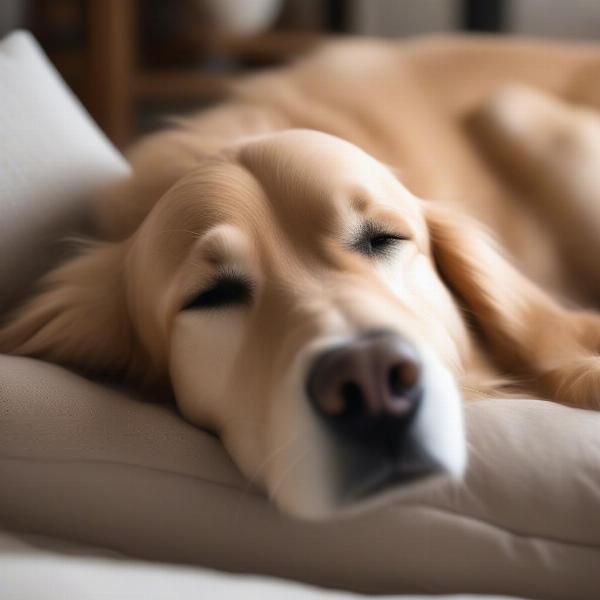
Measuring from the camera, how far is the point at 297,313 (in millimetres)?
1079

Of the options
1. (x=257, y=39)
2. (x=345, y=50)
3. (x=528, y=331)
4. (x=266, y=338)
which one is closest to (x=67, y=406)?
(x=266, y=338)

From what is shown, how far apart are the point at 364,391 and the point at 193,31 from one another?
11.4 feet

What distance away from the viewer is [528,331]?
1.46 metres

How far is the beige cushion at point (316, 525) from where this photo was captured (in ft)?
3.23

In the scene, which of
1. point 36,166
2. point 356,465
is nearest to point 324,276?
point 356,465

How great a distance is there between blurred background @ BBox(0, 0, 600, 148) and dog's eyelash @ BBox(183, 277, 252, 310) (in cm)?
255

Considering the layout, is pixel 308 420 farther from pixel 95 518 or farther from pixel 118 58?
pixel 118 58

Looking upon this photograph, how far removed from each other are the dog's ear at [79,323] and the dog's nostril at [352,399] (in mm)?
605

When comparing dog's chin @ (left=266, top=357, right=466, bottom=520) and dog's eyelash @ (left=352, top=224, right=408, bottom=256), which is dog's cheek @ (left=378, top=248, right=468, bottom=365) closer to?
dog's eyelash @ (left=352, top=224, right=408, bottom=256)

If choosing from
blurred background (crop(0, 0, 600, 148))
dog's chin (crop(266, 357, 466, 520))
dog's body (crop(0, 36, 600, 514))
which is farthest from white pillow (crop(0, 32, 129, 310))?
blurred background (crop(0, 0, 600, 148))

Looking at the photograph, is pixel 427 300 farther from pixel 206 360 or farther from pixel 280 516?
pixel 280 516

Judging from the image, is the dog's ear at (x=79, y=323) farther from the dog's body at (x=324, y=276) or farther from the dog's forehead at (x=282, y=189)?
the dog's forehead at (x=282, y=189)

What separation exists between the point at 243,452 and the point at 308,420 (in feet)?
0.56

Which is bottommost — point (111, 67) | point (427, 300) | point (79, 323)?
point (111, 67)
